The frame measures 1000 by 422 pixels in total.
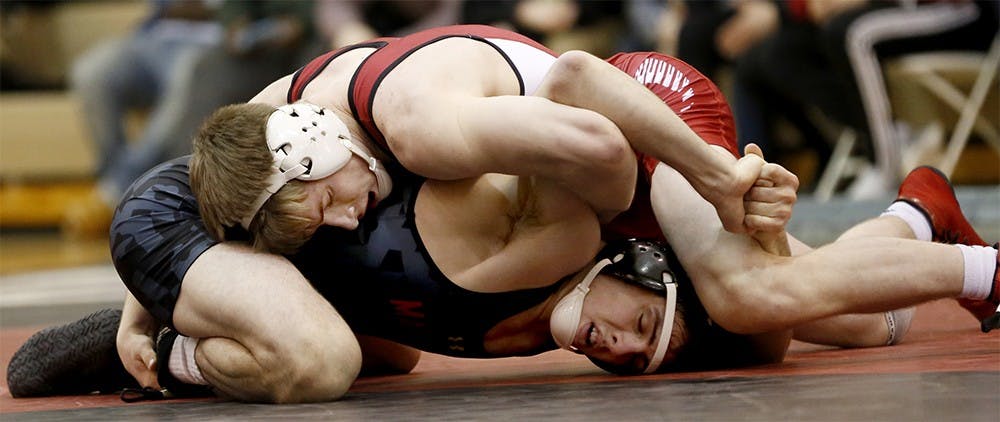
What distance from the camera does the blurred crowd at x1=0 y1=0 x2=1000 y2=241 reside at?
5.75m

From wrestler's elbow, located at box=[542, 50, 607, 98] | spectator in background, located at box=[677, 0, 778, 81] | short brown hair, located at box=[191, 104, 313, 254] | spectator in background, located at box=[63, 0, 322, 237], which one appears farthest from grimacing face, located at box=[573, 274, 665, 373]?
spectator in background, located at box=[63, 0, 322, 237]

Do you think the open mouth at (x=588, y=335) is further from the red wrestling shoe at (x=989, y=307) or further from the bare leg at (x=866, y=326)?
the red wrestling shoe at (x=989, y=307)

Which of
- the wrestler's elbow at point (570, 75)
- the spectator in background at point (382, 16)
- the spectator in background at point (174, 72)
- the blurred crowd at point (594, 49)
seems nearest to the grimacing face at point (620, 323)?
the wrestler's elbow at point (570, 75)

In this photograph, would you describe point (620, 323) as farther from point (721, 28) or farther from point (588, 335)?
point (721, 28)

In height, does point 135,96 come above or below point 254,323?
below

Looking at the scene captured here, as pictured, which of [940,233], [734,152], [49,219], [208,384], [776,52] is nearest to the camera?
[208,384]

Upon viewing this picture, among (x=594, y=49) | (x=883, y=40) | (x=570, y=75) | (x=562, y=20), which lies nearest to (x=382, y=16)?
(x=562, y=20)

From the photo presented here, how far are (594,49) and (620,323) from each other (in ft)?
15.4

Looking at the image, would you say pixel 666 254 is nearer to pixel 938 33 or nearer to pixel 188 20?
pixel 938 33

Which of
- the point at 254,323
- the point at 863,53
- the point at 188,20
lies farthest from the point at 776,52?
the point at 254,323

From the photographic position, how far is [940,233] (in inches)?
115

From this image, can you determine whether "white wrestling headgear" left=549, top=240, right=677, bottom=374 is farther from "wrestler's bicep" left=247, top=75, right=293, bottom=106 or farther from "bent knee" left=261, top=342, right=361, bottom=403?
"wrestler's bicep" left=247, top=75, right=293, bottom=106

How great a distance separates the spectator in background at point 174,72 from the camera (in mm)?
7602

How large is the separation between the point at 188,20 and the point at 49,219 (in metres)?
2.00
